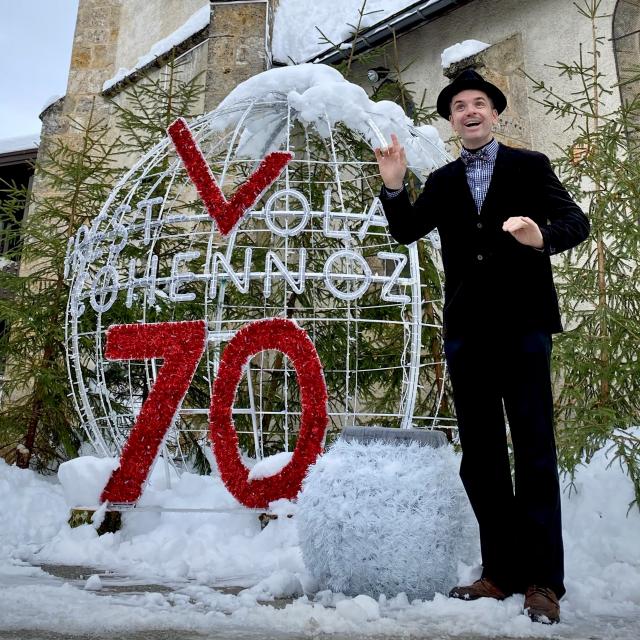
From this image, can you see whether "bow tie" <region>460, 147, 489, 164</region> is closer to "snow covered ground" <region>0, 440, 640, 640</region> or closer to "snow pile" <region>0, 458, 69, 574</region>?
"snow covered ground" <region>0, 440, 640, 640</region>

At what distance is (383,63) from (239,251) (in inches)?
167

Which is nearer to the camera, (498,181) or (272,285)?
(498,181)

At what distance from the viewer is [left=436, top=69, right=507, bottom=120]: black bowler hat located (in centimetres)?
251

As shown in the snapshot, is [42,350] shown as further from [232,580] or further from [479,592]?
[479,592]

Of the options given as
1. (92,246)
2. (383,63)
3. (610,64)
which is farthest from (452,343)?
(383,63)

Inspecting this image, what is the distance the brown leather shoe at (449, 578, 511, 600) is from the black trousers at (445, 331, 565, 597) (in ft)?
0.09

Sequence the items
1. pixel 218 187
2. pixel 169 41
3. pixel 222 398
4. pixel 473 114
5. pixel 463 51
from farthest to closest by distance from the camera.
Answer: pixel 169 41 → pixel 463 51 → pixel 218 187 → pixel 222 398 → pixel 473 114

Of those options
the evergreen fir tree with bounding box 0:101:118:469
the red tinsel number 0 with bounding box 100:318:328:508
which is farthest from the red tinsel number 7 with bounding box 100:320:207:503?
the evergreen fir tree with bounding box 0:101:118:469

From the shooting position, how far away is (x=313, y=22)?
8.27m

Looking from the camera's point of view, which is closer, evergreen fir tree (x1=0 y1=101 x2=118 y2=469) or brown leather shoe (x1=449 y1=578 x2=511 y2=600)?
brown leather shoe (x1=449 y1=578 x2=511 y2=600)

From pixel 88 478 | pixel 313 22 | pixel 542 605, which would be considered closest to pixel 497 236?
pixel 542 605

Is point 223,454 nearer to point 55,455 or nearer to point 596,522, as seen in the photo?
point 596,522

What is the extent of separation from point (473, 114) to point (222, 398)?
5.55 feet

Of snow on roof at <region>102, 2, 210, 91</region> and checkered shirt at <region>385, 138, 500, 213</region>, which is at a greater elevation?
snow on roof at <region>102, 2, 210, 91</region>
